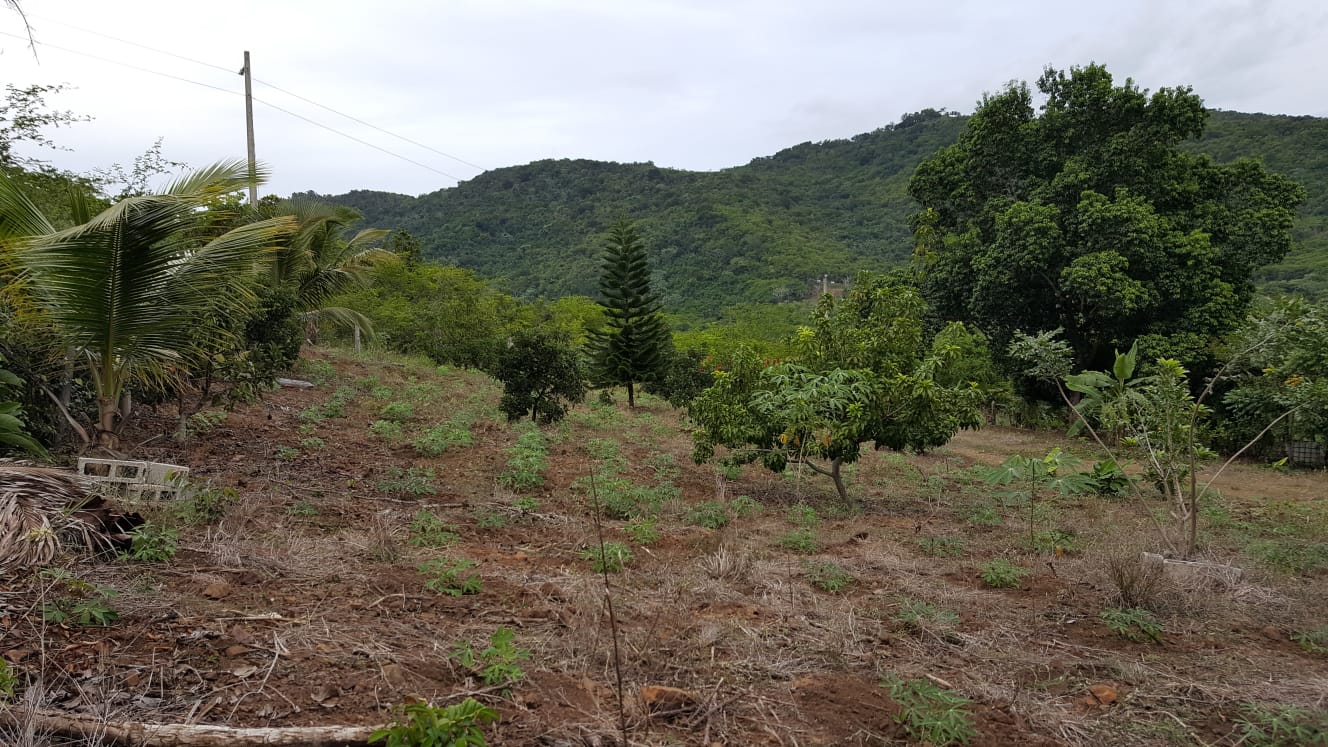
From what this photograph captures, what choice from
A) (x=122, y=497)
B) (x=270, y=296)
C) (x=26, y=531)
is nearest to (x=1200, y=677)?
(x=26, y=531)

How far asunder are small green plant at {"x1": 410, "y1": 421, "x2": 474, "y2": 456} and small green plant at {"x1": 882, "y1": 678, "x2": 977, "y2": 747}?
20.0ft

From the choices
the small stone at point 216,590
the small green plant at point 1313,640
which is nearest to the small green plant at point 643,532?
the small stone at point 216,590

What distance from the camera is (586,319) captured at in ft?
85.8

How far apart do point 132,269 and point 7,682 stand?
340cm

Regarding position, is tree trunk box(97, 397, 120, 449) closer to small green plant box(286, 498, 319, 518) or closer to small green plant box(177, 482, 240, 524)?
small green plant box(177, 482, 240, 524)

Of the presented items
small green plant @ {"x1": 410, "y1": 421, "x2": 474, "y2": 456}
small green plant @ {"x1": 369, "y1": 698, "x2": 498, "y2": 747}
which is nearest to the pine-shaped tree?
small green plant @ {"x1": 410, "y1": 421, "x2": 474, "y2": 456}

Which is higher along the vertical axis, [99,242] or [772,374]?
[99,242]

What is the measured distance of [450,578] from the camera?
3.72m

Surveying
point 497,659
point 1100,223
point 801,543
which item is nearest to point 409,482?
point 801,543

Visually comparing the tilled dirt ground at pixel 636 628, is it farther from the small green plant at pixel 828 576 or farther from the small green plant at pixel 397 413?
the small green plant at pixel 397 413

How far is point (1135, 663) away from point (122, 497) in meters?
5.55

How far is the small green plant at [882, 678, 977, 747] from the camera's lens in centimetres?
250

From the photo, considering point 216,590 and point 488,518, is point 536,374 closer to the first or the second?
point 488,518

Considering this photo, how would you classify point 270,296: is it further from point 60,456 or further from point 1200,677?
point 1200,677
